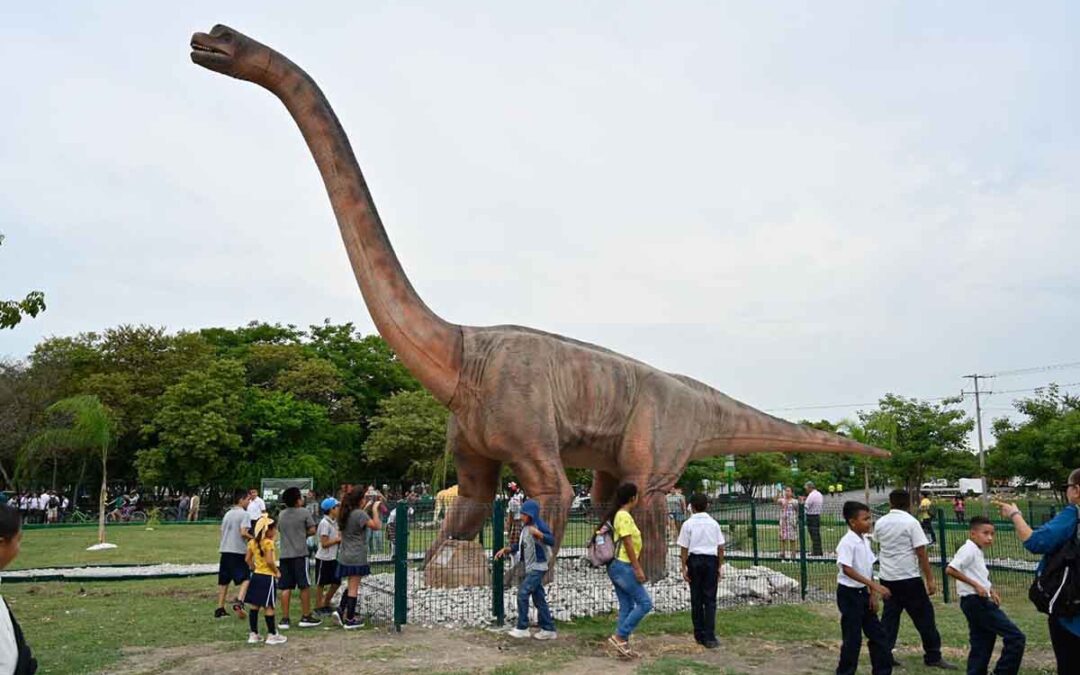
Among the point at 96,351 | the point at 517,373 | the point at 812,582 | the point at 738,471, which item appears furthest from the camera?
the point at 738,471

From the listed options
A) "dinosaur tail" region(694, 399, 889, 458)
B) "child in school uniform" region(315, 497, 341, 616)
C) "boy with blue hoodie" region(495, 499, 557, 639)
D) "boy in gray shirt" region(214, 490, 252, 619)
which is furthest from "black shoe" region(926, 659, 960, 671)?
"boy in gray shirt" region(214, 490, 252, 619)

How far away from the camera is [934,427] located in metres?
29.3

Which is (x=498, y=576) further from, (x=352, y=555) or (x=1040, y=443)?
(x=1040, y=443)

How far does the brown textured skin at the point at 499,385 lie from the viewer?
8992 mm

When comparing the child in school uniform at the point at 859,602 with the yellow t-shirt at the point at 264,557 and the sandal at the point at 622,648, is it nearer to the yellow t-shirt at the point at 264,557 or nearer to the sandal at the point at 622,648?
the sandal at the point at 622,648

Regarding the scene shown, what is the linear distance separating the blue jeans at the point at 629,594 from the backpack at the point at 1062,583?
2.79 meters

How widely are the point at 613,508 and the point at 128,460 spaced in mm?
31290

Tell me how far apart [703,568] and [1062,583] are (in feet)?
10.3

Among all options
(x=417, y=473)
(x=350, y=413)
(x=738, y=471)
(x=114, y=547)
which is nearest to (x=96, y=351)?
(x=350, y=413)

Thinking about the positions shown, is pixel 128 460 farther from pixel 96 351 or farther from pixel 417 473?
pixel 417 473

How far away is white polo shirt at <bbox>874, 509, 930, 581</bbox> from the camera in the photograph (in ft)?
20.9

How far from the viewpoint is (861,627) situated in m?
6.08

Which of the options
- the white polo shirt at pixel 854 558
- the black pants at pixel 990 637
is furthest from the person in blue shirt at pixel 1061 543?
the white polo shirt at pixel 854 558

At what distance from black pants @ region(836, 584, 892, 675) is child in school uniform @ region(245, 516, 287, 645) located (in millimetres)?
4497
